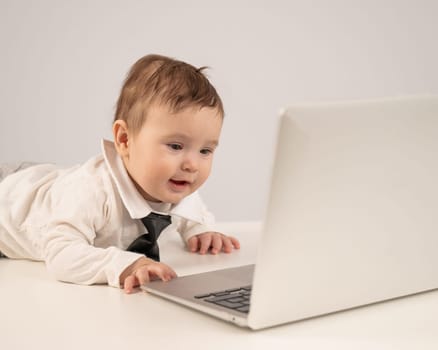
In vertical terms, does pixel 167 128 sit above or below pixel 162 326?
above

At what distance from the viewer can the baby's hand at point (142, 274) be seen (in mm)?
1028

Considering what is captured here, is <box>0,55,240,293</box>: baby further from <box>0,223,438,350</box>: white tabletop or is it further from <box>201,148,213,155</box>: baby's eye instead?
<box>0,223,438,350</box>: white tabletop

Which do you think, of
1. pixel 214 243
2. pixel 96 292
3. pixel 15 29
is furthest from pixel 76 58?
pixel 96 292

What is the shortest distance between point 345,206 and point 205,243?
0.61 m

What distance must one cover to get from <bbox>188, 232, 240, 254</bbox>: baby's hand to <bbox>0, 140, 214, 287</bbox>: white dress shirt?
0.03 m

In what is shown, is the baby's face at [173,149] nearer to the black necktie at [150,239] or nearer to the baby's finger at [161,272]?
the black necktie at [150,239]

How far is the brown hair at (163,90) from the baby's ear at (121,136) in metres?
0.01

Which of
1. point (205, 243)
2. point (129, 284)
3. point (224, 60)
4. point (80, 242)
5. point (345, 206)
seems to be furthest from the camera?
point (224, 60)

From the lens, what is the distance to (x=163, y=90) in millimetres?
1243

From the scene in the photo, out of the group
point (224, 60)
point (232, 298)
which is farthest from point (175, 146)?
point (224, 60)

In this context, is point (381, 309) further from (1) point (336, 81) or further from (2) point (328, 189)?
(1) point (336, 81)

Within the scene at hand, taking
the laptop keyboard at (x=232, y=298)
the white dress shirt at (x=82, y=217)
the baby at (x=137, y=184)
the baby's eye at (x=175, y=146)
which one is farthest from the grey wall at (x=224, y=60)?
the laptop keyboard at (x=232, y=298)

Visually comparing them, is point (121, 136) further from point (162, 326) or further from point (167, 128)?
point (162, 326)

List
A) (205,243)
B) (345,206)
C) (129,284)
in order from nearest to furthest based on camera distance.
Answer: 1. (345,206)
2. (129,284)
3. (205,243)
